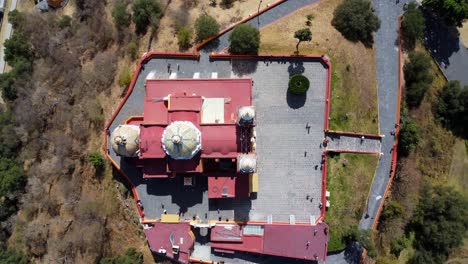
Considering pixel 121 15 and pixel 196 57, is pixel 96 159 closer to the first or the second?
pixel 196 57

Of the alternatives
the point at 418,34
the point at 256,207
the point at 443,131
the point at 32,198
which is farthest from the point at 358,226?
the point at 32,198

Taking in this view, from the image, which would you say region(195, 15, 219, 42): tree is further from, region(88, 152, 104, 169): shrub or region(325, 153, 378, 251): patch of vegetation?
region(325, 153, 378, 251): patch of vegetation

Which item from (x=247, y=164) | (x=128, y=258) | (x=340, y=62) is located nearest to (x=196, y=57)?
(x=247, y=164)

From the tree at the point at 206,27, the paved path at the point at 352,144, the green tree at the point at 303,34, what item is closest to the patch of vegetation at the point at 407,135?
the paved path at the point at 352,144

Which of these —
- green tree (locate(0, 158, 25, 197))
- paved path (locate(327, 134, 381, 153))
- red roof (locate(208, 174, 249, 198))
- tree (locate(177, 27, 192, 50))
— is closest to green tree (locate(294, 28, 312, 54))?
paved path (locate(327, 134, 381, 153))

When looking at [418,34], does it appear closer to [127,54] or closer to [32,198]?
[127,54]

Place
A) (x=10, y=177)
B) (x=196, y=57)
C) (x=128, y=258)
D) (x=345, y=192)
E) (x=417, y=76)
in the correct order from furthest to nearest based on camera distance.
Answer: (x=10, y=177) → (x=417, y=76) → (x=196, y=57) → (x=345, y=192) → (x=128, y=258)
